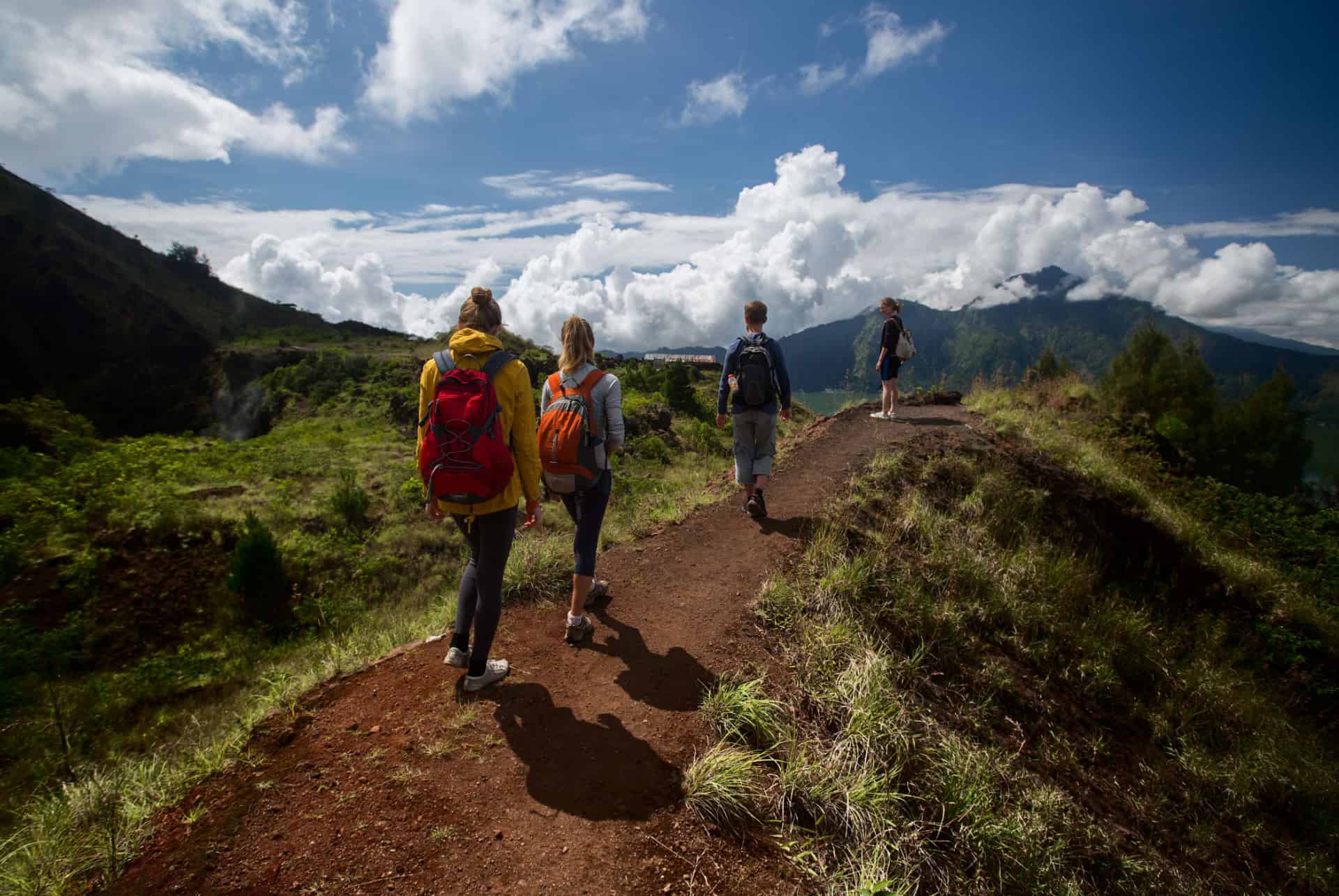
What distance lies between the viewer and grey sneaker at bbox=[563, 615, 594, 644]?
429 cm

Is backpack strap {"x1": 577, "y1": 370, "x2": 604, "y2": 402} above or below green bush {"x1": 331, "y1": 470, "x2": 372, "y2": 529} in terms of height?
above

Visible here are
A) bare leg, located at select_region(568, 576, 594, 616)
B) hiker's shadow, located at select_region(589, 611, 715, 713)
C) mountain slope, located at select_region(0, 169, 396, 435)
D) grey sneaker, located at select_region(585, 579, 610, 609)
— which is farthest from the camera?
mountain slope, located at select_region(0, 169, 396, 435)

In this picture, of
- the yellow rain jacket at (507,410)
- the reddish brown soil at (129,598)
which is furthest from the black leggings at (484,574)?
the reddish brown soil at (129,598)

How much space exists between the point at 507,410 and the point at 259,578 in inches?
292

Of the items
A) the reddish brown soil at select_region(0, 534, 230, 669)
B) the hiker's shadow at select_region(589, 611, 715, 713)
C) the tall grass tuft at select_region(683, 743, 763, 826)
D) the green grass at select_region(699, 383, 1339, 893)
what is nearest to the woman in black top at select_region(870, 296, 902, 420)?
the green grass at select_region(699, 383, 1339, 893)

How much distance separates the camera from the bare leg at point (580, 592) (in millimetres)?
4184

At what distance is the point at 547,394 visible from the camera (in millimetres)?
4078

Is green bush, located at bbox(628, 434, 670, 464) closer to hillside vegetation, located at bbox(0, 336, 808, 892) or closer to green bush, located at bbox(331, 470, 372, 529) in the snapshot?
hillside vegetation, located at bbox(0, 336, 808, 892)

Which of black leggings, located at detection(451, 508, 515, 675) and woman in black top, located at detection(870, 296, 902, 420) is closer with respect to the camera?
black leggings, located at detection(451, 508, 515, 675)

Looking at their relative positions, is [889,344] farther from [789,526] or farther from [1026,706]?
[1026,706]

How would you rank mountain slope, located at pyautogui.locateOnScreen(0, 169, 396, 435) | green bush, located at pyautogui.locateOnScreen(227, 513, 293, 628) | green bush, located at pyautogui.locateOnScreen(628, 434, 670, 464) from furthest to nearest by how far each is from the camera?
mountain slope, located at pyautogui.locateOnScreen(0, 169, 396, 435)
green bush, located at pyautogui.locateOnScreen(628, 434, 670, 464)
green bush, located at pyautogui.locateOnScreen(227, 513, 293, 628)

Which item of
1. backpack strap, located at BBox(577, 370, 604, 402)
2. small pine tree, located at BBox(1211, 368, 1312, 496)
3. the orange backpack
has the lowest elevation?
small pine tree, located at BBox(1211, 368, 1312, 496)

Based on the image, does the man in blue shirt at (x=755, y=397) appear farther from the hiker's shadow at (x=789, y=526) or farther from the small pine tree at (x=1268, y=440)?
the small pine tree at (x=1268, y=440)

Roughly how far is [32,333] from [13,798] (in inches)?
1677
